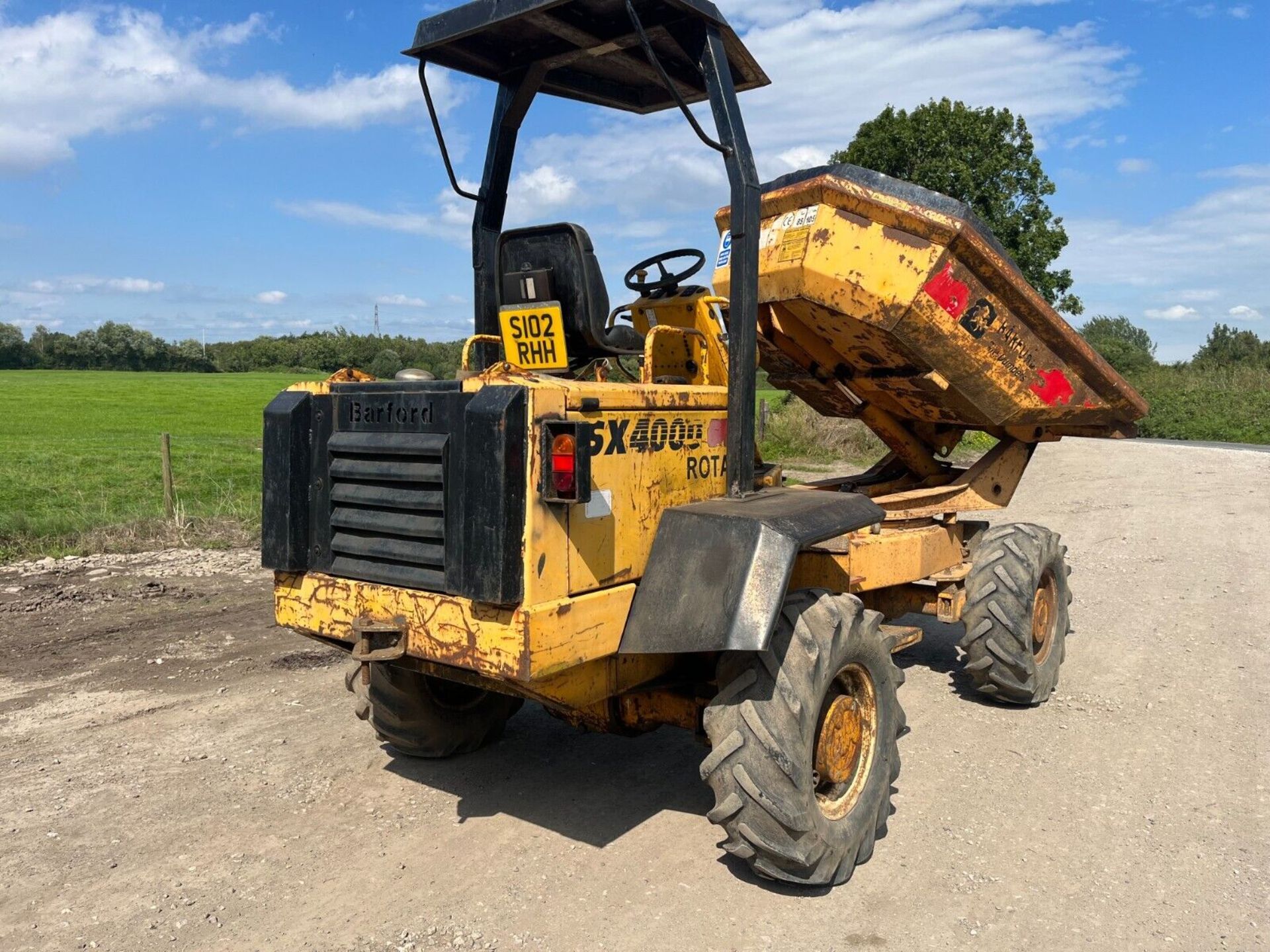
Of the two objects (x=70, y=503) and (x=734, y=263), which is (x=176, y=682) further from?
(x=70, y=503)

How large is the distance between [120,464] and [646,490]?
1868cm

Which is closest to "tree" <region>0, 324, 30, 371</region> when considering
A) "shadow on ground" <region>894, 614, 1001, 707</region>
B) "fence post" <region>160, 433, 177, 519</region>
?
"fence post" <region>160, 433, 177, 519</region>

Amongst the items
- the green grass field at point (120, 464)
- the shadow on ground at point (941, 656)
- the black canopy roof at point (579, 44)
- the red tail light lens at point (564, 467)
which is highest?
the black canopy roof at point (579, 44)

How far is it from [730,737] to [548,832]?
3.53ft

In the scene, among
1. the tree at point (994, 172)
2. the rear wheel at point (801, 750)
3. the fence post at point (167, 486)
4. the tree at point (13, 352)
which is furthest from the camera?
the tree at point (13, 352)

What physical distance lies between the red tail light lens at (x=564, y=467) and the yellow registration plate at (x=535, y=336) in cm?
88

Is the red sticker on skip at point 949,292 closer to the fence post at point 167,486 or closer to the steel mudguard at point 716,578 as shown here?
A: the steel mudguard at point 716,578

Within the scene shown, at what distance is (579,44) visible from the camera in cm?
428

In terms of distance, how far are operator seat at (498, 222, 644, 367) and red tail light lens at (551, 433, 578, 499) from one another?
90cm

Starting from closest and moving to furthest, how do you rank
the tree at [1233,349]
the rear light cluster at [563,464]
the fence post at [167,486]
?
the rear light cluster at [563,464]
the fence post at [167,486]
the tree at [1233,349]

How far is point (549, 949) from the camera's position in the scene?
3301mm

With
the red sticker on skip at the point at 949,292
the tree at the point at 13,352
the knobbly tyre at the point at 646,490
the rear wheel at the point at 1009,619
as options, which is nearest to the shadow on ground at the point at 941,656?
the rear wheel at the point at 1009,619

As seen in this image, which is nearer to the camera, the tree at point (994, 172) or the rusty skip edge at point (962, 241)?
the rusty skip edge at point (962, 241)

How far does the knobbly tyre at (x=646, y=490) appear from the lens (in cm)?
343
